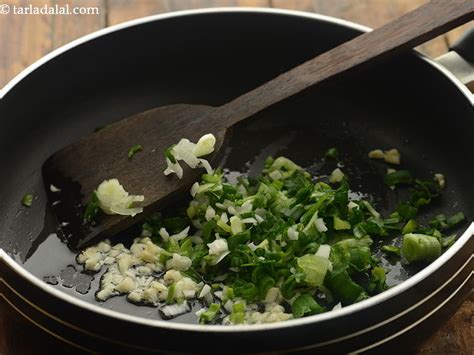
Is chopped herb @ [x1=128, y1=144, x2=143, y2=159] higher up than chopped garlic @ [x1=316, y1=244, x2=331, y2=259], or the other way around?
chopped herb @ [x1=128, y1=144, x2=143, y2=159]

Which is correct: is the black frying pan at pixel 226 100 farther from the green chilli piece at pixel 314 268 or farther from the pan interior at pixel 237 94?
the green chilli piece at pixel 314 268

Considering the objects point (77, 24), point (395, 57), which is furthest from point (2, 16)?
point (395, 57)

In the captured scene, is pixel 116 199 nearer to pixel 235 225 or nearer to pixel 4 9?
pixel 235 225

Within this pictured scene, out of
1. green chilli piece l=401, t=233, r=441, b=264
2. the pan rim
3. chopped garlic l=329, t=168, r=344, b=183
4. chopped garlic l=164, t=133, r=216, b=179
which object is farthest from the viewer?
chopped garlic l=329, t=168, r=344, b=183

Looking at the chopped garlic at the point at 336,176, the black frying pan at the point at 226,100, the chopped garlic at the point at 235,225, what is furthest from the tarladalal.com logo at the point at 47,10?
the chopped garlic at the point at 235,225

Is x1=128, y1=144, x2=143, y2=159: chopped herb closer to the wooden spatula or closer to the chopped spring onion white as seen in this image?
the wooden spatula

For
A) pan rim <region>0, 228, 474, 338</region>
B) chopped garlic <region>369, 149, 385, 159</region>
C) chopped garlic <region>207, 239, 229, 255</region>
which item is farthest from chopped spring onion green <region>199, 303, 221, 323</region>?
chopped garlic <region>369, 149, 385, 159</region>

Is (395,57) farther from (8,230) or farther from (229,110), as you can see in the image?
(8,230)
